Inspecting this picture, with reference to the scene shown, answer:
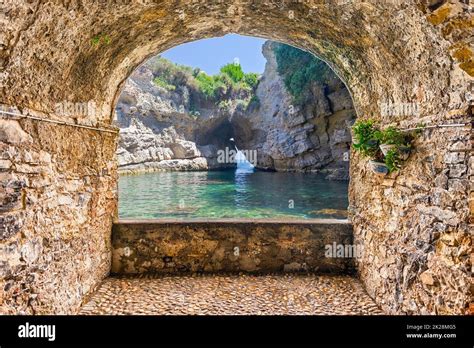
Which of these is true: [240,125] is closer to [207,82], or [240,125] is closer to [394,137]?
[207,82]

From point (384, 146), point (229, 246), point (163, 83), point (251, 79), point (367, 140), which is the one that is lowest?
point (229, 246)

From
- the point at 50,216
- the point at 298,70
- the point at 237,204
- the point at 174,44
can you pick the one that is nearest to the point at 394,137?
the point at 174,44

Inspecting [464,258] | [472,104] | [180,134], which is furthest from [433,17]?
[180,134]

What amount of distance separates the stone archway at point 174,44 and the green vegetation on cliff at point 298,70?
20.6m

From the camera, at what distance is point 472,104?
246 cm

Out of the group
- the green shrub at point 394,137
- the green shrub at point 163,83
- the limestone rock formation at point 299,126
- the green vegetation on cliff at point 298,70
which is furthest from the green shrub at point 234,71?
the green shrub at point 394,137

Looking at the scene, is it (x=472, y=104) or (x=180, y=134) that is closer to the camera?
(x=472, y=104)

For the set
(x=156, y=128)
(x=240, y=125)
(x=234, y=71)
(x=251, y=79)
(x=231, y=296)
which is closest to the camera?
(x=231, y=296)

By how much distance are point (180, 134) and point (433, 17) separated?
3353 centimetres

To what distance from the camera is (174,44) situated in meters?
4.84

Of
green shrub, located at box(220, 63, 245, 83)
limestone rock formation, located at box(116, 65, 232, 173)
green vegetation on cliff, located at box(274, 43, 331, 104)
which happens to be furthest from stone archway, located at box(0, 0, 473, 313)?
green shrub, located at box(220, 63, 245, 83)

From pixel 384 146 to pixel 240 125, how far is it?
3217 cm

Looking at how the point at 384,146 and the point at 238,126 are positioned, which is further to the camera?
the point at 238,126

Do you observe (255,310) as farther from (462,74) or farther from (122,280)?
(462,74)
